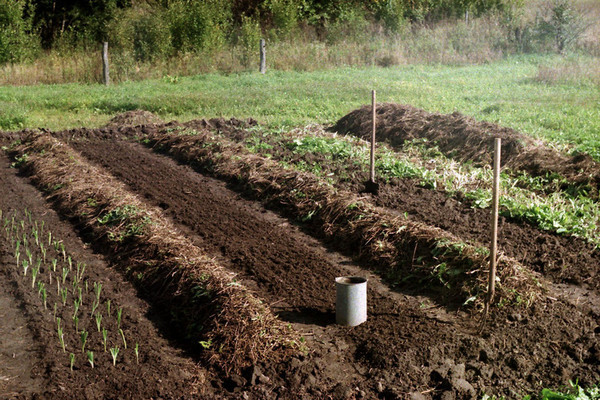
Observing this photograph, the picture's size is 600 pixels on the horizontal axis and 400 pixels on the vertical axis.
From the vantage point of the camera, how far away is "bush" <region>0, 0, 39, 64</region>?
2419cm

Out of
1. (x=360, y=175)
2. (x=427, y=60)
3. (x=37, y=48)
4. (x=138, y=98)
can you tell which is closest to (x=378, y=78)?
(x=427, y=60)

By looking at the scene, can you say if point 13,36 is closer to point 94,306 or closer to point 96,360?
point 94,306

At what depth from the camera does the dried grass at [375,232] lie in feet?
19.9

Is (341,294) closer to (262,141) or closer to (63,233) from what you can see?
(63,233)

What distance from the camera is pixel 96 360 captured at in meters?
4.86

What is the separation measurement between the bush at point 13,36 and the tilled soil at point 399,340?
20.1 metres

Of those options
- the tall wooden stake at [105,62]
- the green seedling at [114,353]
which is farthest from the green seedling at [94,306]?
the tall wooden stake at [105,62]

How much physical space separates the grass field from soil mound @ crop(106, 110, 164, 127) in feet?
1.57

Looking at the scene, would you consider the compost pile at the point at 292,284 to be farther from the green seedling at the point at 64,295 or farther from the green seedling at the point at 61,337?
the green seedling at the point at 64,295

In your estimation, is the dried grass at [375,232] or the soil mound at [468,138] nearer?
the dried grass at [375,232]

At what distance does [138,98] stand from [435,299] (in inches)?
515

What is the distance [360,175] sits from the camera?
9797 millimetres

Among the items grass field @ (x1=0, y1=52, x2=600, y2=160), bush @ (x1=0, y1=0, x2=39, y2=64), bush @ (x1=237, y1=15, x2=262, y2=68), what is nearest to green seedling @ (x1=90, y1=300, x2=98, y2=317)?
grass field @ (x1=0, y1=52, x2=600, y2=160)

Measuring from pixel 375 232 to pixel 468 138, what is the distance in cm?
456
